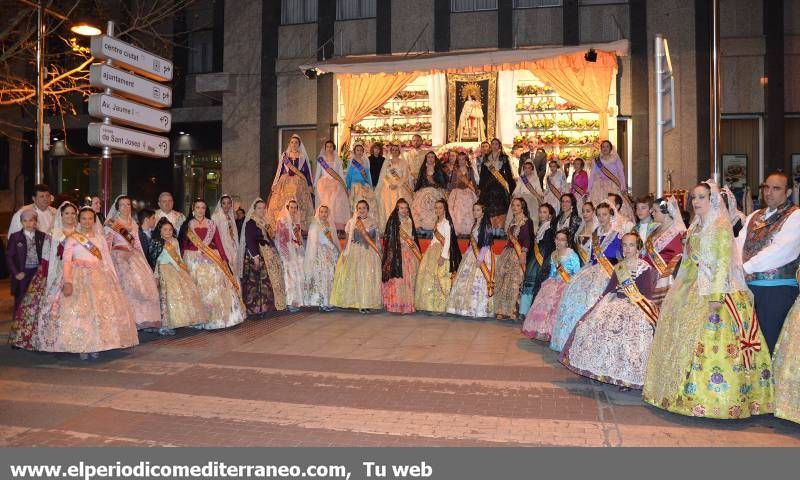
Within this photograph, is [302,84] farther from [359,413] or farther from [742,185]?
[359,413]

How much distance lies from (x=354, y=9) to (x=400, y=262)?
9.24 metres

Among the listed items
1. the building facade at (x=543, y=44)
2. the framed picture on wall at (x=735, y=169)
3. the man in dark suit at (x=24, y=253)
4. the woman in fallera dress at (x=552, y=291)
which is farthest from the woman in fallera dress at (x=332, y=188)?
the framed picture on wall at (x=735, y=169)

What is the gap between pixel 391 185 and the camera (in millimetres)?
13375

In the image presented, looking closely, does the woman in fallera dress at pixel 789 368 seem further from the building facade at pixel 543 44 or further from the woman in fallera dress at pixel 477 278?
the building facade at pixel 543 44

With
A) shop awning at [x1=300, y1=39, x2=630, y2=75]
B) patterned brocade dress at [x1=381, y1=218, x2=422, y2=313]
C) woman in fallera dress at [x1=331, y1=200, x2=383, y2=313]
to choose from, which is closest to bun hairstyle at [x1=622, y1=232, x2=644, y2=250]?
→ patterned brocade dress at [x1=381, y1=218, x2=422, y2=313]

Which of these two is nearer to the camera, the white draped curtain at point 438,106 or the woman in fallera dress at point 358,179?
the woman in fallera dress at point 358,179

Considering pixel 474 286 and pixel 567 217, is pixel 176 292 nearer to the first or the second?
pixel 474 286

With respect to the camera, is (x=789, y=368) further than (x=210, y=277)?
No

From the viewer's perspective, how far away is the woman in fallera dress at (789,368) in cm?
516

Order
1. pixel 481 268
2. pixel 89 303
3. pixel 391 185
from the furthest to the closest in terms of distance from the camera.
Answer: pixel 391 185 → pixel 481 268 → pixel 89 303

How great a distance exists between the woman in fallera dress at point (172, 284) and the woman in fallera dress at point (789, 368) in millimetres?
7147

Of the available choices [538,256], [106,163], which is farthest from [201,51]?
[538,256]

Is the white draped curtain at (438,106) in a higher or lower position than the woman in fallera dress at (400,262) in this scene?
higher

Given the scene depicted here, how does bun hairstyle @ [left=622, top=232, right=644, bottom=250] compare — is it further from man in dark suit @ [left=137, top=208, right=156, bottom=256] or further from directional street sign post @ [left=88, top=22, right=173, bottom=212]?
man in dark suit @ [left=137, top=208, right=156, bottom=256]
